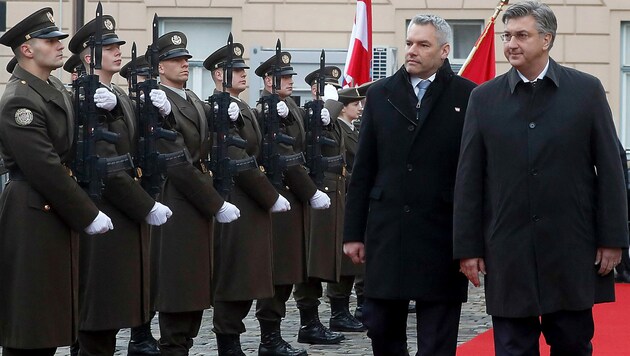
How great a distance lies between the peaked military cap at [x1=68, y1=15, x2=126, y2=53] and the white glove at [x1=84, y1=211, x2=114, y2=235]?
46.3 inches

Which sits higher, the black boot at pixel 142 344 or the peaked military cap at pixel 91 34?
the peaked military cap at pixel 91 34

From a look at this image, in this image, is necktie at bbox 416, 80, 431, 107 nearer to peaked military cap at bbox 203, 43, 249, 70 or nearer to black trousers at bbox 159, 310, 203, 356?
black trousers at bbox 159, 310, 203, 356

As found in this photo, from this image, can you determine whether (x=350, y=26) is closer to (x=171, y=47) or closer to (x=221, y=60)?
(x=221, y=60)

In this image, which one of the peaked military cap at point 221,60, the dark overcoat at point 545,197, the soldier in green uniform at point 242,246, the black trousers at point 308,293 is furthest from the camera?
the black trousers at point 308,293

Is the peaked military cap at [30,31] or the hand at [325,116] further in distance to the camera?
the hand at [325,116]

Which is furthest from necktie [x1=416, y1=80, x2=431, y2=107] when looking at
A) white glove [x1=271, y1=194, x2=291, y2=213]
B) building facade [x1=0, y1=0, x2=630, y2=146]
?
building facade [x1=0, y1=0, x2=630, y2=146]

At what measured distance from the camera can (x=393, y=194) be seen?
656cm

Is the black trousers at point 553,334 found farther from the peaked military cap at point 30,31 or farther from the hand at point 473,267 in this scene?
the peaked military cap at point 30,31

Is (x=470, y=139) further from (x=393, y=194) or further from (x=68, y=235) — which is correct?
(x=68, y=235)

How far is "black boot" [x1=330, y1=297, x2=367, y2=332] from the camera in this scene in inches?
419

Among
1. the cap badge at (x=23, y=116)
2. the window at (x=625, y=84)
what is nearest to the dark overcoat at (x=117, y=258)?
the cap badge at (x=23, y=116)

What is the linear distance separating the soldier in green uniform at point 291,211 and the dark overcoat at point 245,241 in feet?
1.38

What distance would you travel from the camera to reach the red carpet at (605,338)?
30.6 ft

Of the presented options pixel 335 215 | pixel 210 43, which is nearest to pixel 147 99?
pixel 335 215
